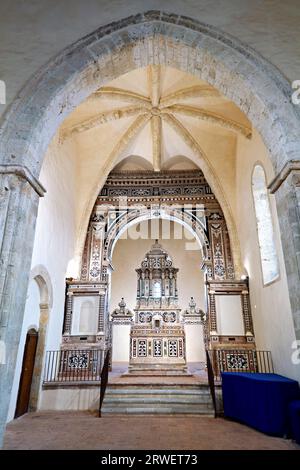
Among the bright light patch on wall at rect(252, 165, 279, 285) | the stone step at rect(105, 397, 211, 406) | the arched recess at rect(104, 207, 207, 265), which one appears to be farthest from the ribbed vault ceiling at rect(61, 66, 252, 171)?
the stone step at rect(105, 397, 211, 406)

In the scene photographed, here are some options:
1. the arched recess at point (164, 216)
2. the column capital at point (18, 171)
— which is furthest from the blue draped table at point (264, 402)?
the column capital at point (18, 171)

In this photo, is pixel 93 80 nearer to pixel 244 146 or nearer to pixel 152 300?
pixel 244 146

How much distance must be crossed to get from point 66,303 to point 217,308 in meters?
4.38

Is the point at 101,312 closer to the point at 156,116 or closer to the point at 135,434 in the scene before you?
the point at 135,434

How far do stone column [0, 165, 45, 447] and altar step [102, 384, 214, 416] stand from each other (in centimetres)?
336

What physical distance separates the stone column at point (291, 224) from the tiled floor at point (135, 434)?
2104mm

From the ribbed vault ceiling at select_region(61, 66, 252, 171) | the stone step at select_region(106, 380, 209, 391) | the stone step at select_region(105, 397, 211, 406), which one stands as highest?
the ribbed vault ceiling at select_region(61, 66, 252, 171)

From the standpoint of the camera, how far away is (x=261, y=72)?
13.8 ft

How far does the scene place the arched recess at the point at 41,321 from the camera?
6.38 m

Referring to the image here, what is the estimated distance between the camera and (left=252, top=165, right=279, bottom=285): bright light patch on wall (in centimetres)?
682

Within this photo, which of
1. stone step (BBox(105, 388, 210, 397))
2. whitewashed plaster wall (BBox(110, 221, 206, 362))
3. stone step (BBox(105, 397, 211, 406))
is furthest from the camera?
whitewashed plaster wall (BBox(110, 221, 206, 362))

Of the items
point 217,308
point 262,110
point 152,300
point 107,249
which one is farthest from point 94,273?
point 262,110

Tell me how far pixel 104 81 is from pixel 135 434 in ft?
18.4

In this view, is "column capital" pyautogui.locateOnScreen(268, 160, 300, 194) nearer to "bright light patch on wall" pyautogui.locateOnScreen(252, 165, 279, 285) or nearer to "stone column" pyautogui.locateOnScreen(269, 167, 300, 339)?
"stone column" pyautogui.locateOnScreen(269, 167, 300, 339)
